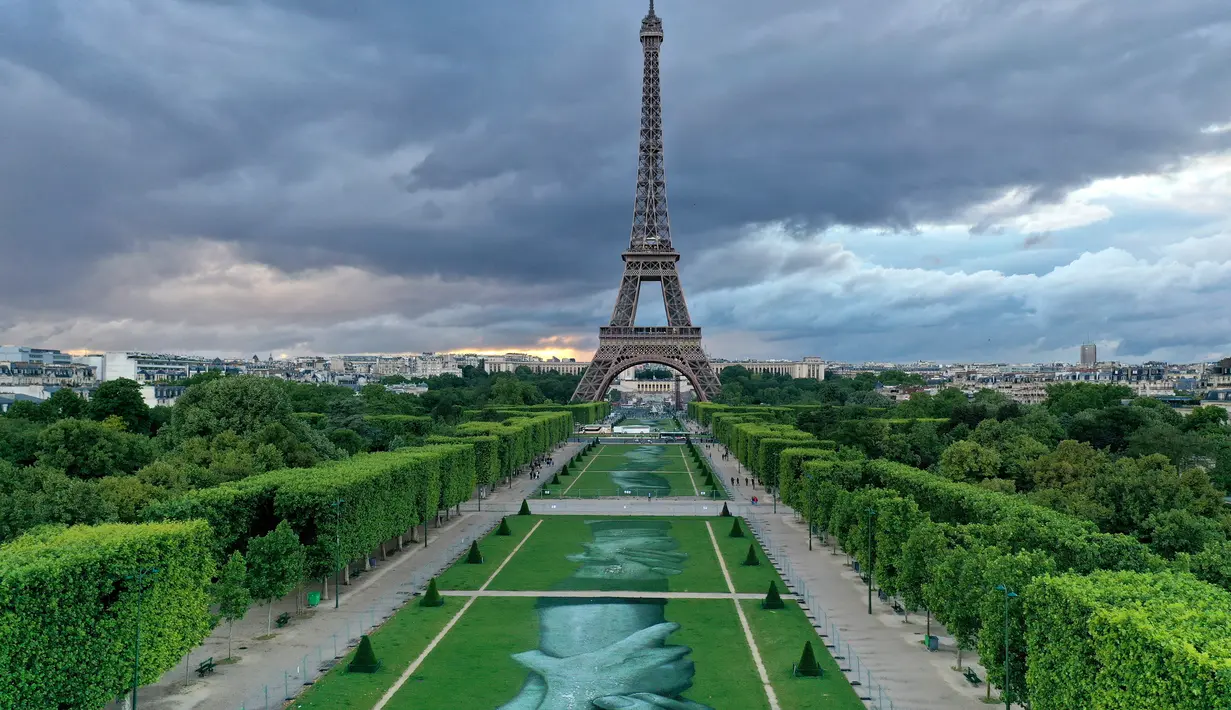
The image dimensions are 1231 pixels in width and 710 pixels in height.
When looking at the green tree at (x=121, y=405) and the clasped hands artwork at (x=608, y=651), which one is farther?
the green tree at (x=121, y=405)

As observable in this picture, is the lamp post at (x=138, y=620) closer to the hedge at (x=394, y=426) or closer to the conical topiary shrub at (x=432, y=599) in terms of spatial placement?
the conical topiary shrub at (x=432, y=599)

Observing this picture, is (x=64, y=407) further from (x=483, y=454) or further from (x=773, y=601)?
(x=773, y=601)

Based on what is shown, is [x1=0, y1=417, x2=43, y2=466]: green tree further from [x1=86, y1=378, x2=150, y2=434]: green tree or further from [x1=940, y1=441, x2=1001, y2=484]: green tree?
[x1=940, y1=441, x2=1001, y2=484]: green tree

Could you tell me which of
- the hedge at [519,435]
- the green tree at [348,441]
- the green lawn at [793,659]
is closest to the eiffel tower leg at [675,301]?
the hedge at [519,435]

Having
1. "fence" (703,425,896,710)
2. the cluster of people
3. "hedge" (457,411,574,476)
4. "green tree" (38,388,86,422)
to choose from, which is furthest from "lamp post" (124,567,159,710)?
"green tree" (38,388,86,422)

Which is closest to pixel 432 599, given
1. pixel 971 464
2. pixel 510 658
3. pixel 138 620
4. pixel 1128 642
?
pixel 510 658
